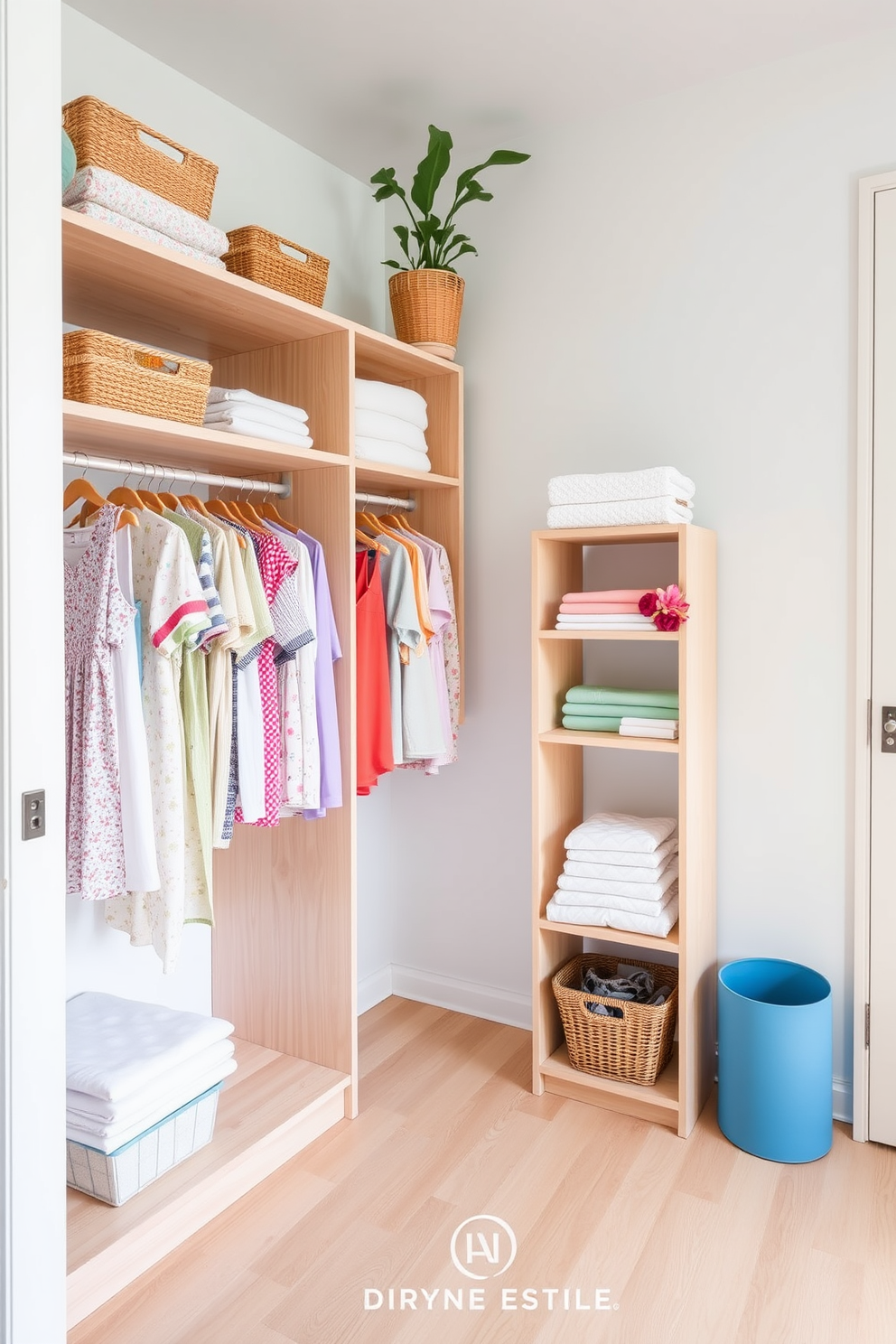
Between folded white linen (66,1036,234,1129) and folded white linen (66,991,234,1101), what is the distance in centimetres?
1

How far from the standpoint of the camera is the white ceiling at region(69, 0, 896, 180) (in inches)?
84.7

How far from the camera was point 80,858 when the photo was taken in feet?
5.82

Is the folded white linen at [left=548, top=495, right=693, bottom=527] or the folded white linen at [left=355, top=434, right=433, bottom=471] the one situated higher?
the folded white linen at [left=355, top=434, right=433, bottom=471]

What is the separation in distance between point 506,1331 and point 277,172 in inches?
114

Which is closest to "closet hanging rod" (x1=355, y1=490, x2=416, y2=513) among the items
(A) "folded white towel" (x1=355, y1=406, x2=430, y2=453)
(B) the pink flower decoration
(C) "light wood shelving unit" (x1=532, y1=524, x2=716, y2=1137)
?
(A) "folded white towel" (x1=355, y1=406, x2=430, y2=453)

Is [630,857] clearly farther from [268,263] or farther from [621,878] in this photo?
[268,263]

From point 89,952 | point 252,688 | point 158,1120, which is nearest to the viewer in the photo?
point 158,1120

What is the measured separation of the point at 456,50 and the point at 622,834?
202cm

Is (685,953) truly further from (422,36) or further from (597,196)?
(422,36)

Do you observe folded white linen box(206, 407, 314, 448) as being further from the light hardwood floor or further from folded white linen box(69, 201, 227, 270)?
the light hardwood floor

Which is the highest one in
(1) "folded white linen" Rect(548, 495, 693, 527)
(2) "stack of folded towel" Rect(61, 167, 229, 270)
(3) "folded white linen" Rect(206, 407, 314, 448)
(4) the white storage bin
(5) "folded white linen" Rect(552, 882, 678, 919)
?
(2) "stack of folded towel" Rect(61, 167, 229, 270)

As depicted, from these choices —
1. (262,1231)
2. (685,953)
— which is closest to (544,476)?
(685,953)

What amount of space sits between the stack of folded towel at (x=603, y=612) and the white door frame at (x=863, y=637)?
518 millimetres

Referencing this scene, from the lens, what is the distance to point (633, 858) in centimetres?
235
